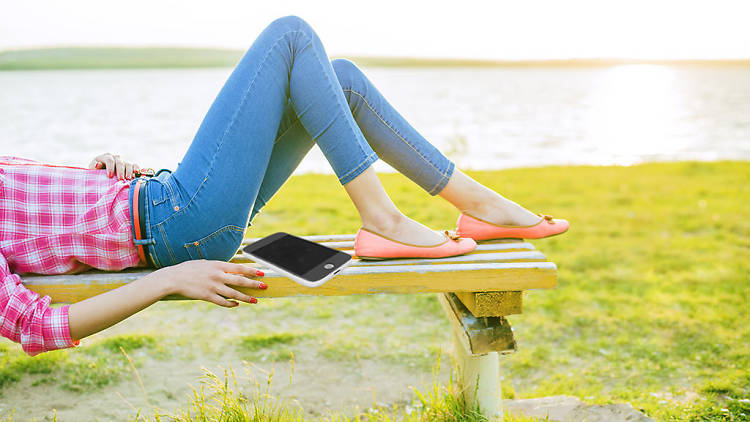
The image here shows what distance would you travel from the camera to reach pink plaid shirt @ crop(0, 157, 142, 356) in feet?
6.67

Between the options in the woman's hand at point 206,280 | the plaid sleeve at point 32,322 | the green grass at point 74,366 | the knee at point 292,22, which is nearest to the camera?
the plaid sleeve at point 32,322

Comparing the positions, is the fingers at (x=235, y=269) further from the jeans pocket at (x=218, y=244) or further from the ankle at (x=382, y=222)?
the ankle at (x=382, y=222)

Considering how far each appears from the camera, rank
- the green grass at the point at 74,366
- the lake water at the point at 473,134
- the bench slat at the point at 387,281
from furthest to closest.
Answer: the lake water at the point at 473,134, the green grass at the point at 74,366, the bench slat at the point at 387,281

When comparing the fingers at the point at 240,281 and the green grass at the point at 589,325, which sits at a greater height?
the fingers at the point at 240,281

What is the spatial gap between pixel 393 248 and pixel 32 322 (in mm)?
1216

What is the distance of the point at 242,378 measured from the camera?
3.14m

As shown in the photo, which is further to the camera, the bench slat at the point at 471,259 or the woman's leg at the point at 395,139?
the woman's leg at the point at 395,139

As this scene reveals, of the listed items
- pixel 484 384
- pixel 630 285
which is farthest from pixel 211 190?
pixel 630 285

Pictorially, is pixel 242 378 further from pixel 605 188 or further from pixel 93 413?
pixel 605 188

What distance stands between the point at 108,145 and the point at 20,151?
9.14 ft

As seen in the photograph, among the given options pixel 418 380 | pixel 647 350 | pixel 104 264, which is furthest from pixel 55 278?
pixel 647 350

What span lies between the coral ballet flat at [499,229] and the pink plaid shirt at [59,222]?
1333mm

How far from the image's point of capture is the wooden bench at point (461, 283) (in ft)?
6.63

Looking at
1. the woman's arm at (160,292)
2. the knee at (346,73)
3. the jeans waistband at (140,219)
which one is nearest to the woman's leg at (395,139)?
the knee at (346,73)
